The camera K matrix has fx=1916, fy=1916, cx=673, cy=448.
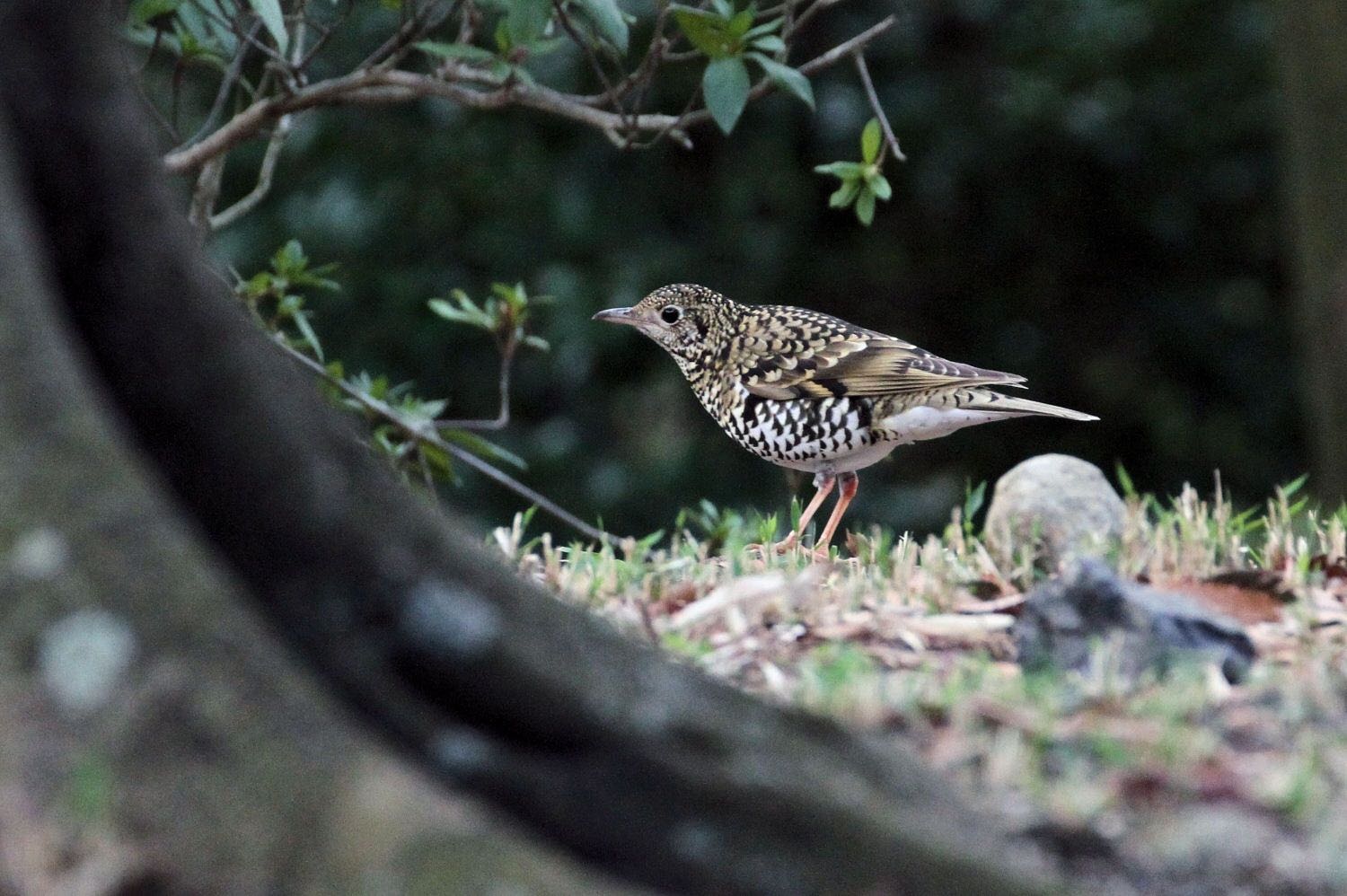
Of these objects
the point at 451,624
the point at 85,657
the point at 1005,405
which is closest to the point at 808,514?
the point at 1005,405

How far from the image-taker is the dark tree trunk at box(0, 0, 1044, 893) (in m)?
2.89

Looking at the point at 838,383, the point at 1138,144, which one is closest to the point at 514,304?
the point at 838,383

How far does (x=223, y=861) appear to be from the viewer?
8.54 feet

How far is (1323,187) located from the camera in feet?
36.6

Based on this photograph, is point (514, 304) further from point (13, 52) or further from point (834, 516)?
point (13, 52)

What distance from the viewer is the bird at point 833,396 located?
289 inches

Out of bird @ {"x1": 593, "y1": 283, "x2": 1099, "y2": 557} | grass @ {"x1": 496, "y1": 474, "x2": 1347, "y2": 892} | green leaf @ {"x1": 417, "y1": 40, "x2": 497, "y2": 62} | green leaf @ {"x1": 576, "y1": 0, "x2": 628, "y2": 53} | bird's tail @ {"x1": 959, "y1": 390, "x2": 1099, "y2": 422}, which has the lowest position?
bird @ {"x1": 593, "y1": 283, "x2": 1099, "y2": 557}

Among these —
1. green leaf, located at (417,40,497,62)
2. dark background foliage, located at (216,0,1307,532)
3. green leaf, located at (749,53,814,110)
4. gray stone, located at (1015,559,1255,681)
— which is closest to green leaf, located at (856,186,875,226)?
green leaf, located at (749,53,814,110)

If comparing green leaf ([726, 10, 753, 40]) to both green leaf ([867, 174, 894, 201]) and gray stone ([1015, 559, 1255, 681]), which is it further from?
gray stone ([1015, 559, 1255, 681])

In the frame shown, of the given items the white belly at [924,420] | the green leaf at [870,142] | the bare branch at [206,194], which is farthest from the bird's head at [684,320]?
the green leaf at [870,142]

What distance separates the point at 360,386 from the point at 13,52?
398 centimetres

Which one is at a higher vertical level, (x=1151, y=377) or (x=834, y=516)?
(x=834, y=516)

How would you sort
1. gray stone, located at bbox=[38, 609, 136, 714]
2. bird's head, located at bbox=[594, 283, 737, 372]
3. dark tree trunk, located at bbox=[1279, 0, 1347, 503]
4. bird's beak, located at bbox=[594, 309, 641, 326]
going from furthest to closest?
1. dark tree trunk, located at bbox=[1279, 0, 1347, 503]
2. bird's beak, located at bbox=[594, 309, 641, 326]
3. bird's head, located at bbox=[594, 283, 737, 372]
4. gray stone, located at bbox=[38, 609, 136, 714]

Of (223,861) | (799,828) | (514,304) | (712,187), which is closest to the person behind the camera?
(223,861)
